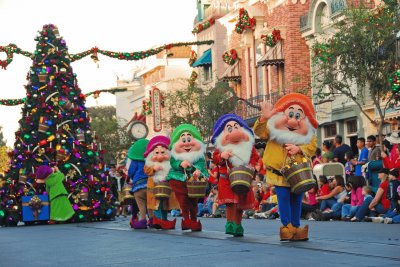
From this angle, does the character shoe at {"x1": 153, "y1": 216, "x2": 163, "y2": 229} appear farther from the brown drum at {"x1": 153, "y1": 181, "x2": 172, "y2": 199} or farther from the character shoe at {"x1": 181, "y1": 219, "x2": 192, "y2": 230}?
the character shoe at {"x1": 181, "y1": 219, "x2": 192, "y2": 230}

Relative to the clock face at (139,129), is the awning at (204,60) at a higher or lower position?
higher

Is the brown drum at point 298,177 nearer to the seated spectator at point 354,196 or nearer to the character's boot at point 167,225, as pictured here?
the character's boot at point 167,225

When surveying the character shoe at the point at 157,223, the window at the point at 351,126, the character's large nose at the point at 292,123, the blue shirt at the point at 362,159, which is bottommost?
the character shoe at the point at 157,223

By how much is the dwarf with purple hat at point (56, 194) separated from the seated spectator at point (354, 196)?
272 inches

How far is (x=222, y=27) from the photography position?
5831cm

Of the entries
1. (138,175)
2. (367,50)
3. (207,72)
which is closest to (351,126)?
(367,50)

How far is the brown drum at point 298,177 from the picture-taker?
547 inches

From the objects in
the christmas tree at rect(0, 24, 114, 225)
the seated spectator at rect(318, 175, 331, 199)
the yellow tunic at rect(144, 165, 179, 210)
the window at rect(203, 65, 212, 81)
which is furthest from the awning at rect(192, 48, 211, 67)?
the yellow tunic at rect(144, 165, 179, 210)

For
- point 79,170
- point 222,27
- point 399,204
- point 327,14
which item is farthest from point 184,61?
point 399,204

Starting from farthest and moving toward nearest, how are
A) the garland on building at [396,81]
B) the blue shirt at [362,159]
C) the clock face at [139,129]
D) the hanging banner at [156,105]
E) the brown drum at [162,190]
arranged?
the hanging banner at [156,105] < the clock face at [139,129] < the blue shirt at [362,159] < the garland on building at [396,81] < the brown drum at [162,190]

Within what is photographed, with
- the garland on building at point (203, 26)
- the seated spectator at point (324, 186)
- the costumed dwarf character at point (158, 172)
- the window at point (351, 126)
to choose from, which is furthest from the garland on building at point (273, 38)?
the costumed dwarf character at point (158, 172)

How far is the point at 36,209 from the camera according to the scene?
2631 cm

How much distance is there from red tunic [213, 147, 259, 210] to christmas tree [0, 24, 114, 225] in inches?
452

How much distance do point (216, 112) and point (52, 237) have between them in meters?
29.1
